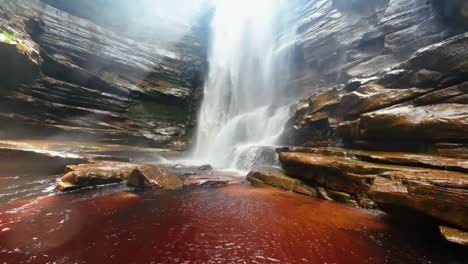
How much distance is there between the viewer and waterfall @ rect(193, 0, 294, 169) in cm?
2330

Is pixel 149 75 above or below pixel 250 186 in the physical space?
above

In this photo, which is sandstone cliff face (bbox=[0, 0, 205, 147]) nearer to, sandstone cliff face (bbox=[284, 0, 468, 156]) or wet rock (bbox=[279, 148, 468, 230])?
sandstone cliff face (bbox=[284, 0, 468, 156])

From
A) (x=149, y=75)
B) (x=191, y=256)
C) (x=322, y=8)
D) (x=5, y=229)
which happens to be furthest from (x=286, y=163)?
(x=322, y=8)

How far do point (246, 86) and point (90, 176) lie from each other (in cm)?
2447

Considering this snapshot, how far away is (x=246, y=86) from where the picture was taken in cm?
3142

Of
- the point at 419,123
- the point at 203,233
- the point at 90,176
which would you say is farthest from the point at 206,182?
the point at 419,123

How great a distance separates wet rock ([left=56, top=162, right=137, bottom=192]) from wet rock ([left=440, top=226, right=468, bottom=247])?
10551 mm

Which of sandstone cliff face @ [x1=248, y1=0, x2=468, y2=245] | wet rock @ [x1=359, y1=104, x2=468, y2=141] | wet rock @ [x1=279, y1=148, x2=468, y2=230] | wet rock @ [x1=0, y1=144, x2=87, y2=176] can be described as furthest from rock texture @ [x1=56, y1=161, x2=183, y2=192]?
wet rock @ [x1=359, y1=104, x2=468, y2=141]

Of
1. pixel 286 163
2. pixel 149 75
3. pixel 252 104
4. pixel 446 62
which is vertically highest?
pixel 149 75

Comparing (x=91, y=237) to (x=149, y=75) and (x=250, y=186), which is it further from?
(x=149, y=75)

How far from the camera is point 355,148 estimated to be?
10062mm

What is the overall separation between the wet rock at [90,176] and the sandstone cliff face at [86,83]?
1267 centimetres

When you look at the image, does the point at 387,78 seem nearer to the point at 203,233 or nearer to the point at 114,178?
the point at 203,233

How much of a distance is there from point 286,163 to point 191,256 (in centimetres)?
731
